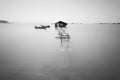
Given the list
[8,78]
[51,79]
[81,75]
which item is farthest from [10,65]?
[81,75]

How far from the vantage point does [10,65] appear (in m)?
14.0

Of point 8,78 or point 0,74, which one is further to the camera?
point 0,74

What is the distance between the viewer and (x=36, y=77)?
35.9 ft

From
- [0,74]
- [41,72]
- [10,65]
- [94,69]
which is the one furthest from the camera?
[10,65]

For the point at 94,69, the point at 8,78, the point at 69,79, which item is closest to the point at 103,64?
the point at 94,69

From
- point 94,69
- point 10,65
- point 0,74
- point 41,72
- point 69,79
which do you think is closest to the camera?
point 69,79

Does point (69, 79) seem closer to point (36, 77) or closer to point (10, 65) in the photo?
point (36, 77)

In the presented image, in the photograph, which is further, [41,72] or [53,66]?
[53,66]

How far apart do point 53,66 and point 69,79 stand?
3.99m

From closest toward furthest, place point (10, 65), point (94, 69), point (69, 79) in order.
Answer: point (69, 79) → point (94, 69) → point (10, 65)

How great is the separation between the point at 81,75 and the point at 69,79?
1.66 meters

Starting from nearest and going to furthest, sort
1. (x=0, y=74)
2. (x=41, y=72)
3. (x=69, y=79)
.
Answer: (x=69, y=79), (x=0, y=74), (x=41, y=72)

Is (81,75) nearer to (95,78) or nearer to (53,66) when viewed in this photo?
(95,78)

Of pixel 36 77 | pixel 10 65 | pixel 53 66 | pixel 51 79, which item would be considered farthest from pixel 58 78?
pixel 10 65
